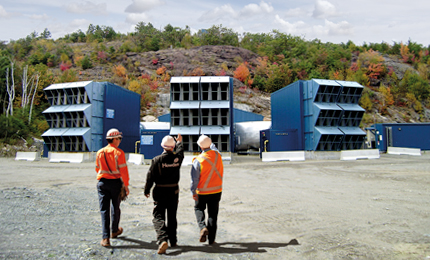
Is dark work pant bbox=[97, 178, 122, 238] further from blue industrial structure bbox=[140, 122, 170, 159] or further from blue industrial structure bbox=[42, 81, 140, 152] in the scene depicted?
blue industrial structure bbox=[42, 81, 140, 152]

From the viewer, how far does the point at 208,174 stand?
4.84m

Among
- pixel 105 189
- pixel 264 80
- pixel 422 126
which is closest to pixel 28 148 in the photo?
pixel 105 189

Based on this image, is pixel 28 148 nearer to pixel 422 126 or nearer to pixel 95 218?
pixel 95 218

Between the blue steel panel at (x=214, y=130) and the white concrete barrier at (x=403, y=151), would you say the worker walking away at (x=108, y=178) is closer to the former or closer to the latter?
the blue steel panel at (x=214, y=130)

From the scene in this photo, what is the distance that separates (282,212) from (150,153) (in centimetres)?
1698

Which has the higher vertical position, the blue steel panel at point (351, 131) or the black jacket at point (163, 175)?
the blue steel panel at point (351, 131)

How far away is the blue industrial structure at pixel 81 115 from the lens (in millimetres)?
23266

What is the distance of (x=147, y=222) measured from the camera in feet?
21.5

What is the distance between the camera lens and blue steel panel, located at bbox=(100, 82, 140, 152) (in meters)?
24.6

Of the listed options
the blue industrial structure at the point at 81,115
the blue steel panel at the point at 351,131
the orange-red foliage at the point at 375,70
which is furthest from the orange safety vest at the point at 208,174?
the orange-red foliage at the point at 375,70

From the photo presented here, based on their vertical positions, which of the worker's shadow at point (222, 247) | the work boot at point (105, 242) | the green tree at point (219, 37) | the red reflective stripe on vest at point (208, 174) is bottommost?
the worker's shadow at point (222, 247)

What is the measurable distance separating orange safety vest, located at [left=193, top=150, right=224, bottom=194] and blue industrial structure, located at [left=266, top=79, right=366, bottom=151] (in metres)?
20.3

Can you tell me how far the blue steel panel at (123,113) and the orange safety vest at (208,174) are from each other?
2126 centimetres

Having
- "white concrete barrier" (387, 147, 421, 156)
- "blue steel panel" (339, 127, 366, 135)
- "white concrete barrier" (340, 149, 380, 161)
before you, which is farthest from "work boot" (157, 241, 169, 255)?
"white concrete barrier" (387, 147, 421, 156)
